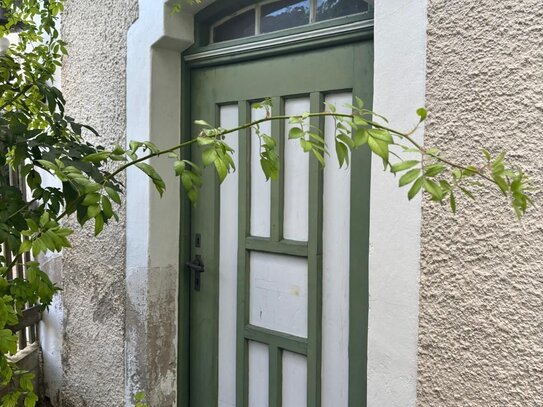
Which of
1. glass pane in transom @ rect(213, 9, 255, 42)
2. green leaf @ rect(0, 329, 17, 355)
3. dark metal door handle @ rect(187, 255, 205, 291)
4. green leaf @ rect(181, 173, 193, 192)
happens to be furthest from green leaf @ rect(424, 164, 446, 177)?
dark metal door handle @ rect(187, 255, 205, 291)

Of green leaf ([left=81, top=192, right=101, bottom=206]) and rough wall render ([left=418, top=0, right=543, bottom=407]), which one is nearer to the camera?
green leaf ([left=81, top=192, right=101, bottom=206])

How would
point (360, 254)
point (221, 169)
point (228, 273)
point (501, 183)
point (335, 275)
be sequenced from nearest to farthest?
1. point (501, 183)
2. point (221, 169)
3. point (360, 254)
4. point (335, 275)
5. point (228, 273)

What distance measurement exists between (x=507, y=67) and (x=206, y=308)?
1976 mm

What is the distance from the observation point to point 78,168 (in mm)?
1687

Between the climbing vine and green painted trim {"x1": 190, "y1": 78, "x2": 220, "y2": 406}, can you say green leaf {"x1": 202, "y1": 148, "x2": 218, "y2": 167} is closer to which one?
the climbing vine

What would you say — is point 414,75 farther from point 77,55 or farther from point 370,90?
point 77,55

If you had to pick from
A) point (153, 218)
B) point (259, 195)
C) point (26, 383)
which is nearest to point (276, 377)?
point (259, 195)

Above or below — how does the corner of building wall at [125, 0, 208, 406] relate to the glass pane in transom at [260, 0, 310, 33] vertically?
below

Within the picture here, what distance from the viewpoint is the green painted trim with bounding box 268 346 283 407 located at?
271cm

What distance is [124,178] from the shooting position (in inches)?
124

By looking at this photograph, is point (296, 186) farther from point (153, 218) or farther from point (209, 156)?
point (209, 156)

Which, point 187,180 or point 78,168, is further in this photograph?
point 78,168

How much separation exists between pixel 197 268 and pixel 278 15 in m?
1.40

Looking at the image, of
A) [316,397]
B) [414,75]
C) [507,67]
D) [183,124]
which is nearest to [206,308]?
[316,397]
